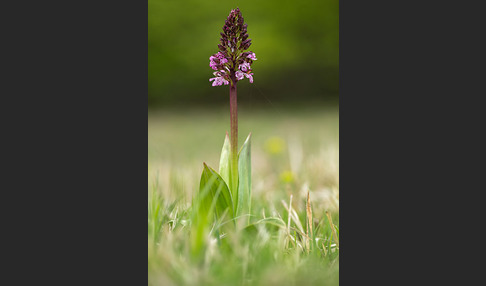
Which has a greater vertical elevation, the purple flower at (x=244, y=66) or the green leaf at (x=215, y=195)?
the purple flower at (x=244, y=66)

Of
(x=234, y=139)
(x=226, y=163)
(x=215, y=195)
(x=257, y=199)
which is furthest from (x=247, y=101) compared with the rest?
(x=257, y=199)

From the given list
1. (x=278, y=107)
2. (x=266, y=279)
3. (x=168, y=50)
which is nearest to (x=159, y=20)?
(x=168, y=50)

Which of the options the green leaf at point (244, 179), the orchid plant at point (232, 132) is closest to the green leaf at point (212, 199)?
the orchid plant at point (232, 132)

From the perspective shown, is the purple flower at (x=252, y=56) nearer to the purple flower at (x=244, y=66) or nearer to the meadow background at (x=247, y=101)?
the purple flower at (x=244, y=66)

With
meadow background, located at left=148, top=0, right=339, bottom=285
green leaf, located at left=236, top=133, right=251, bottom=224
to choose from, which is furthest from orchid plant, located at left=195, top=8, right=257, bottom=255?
meadow background, located at left=148, top=0, right=339, bottom=285

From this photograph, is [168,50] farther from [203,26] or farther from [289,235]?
[289,235]

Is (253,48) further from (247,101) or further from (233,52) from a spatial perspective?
(247,101)

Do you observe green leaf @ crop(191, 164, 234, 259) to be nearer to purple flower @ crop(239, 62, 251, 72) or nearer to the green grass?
the green grass
